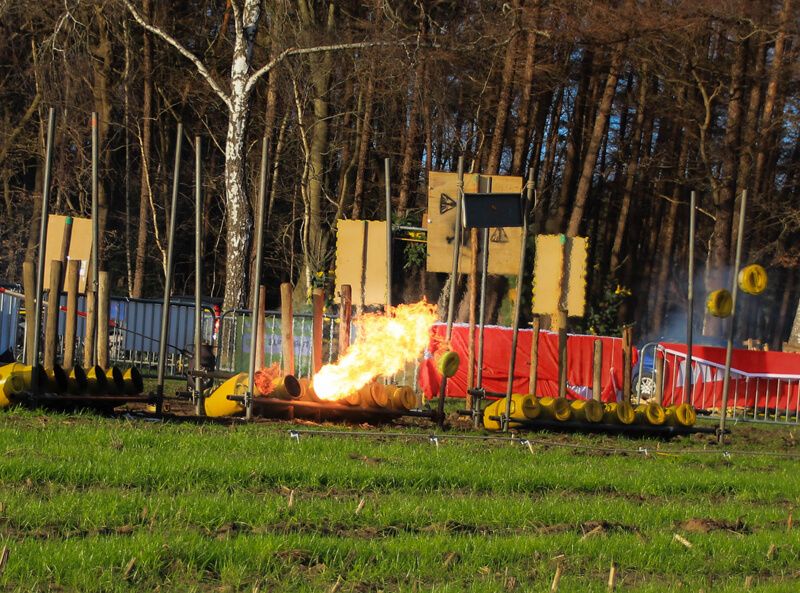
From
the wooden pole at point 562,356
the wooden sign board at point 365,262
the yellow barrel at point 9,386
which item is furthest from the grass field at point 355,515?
the wooden sign board at point 365,262

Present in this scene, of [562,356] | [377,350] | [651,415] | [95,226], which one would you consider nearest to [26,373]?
[95,226]

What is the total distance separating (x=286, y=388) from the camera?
11.7 meters

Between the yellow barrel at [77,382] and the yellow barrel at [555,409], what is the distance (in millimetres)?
5795

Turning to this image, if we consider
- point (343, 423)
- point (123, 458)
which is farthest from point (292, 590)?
point (343, 423)

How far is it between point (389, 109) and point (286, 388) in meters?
21.8

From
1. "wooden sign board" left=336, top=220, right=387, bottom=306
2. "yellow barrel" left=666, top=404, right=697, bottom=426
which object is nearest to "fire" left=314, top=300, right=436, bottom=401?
"wooden sign board" left=336, top=220, right=387, bottom=306

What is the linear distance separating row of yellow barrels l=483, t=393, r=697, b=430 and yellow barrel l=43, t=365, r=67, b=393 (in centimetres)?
538

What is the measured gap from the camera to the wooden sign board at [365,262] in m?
14.1

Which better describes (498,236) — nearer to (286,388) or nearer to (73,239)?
(286,388)

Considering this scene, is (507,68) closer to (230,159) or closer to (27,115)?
(230,159)

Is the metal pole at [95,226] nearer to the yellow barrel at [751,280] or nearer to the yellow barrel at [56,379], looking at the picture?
the yellow barrel at [56,379]

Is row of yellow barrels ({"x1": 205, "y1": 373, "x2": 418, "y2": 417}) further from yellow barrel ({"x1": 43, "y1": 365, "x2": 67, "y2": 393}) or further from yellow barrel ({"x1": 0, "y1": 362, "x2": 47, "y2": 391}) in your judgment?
yellow barrel ({"x1": 0, "y1": 362, "x2": 47, "y2": 391})

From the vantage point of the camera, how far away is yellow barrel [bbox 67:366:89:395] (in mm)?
10844

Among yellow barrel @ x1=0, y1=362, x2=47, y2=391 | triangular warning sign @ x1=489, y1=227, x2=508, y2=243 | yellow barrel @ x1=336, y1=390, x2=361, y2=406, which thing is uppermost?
triangular warning sign @ x1=489, y1=227, x2=508, y2=243
